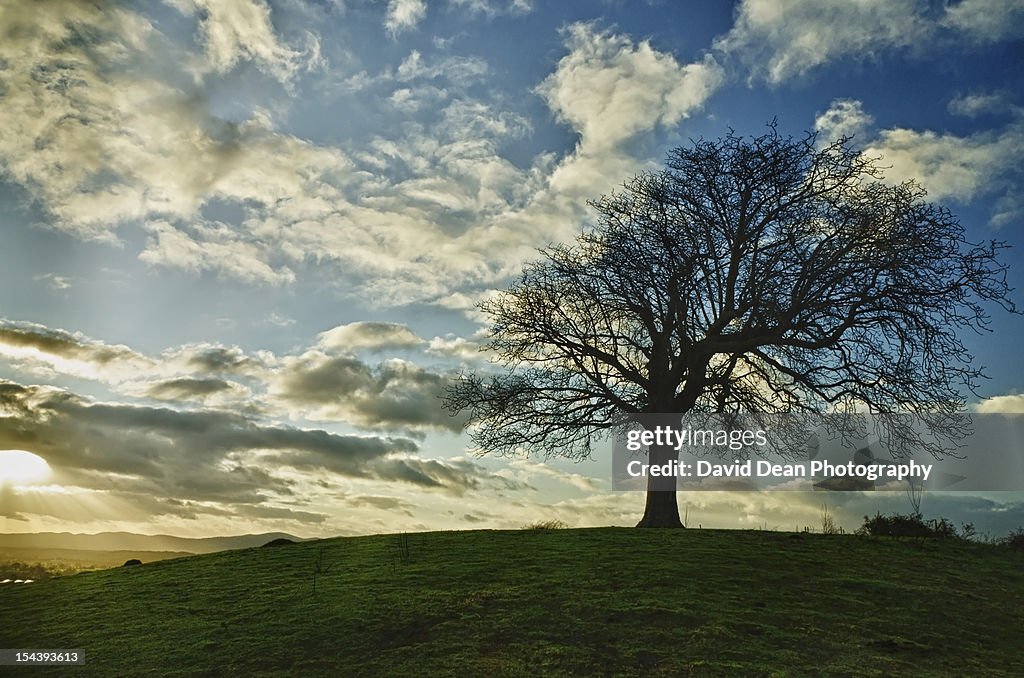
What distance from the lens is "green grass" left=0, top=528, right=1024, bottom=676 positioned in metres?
11.0

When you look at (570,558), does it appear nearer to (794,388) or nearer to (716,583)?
(716,583)

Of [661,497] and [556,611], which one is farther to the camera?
[661,497]

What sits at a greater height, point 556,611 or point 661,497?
point 661,497

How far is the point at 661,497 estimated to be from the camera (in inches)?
1006

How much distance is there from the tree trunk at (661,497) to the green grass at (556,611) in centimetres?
484

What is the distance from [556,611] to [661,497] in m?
13.5

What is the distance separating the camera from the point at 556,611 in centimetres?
1279

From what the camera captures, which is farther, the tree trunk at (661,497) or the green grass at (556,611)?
the tree trunk at (661,497)

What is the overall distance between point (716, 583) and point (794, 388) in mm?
12528

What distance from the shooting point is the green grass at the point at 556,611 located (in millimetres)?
10992

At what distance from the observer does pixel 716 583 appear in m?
15.1

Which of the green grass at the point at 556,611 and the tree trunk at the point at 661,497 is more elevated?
the tree trunk at the point at 661,497

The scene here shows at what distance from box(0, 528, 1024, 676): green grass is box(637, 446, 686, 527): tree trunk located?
4844 mm

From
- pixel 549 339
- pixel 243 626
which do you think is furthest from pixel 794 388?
pixel 243 626
